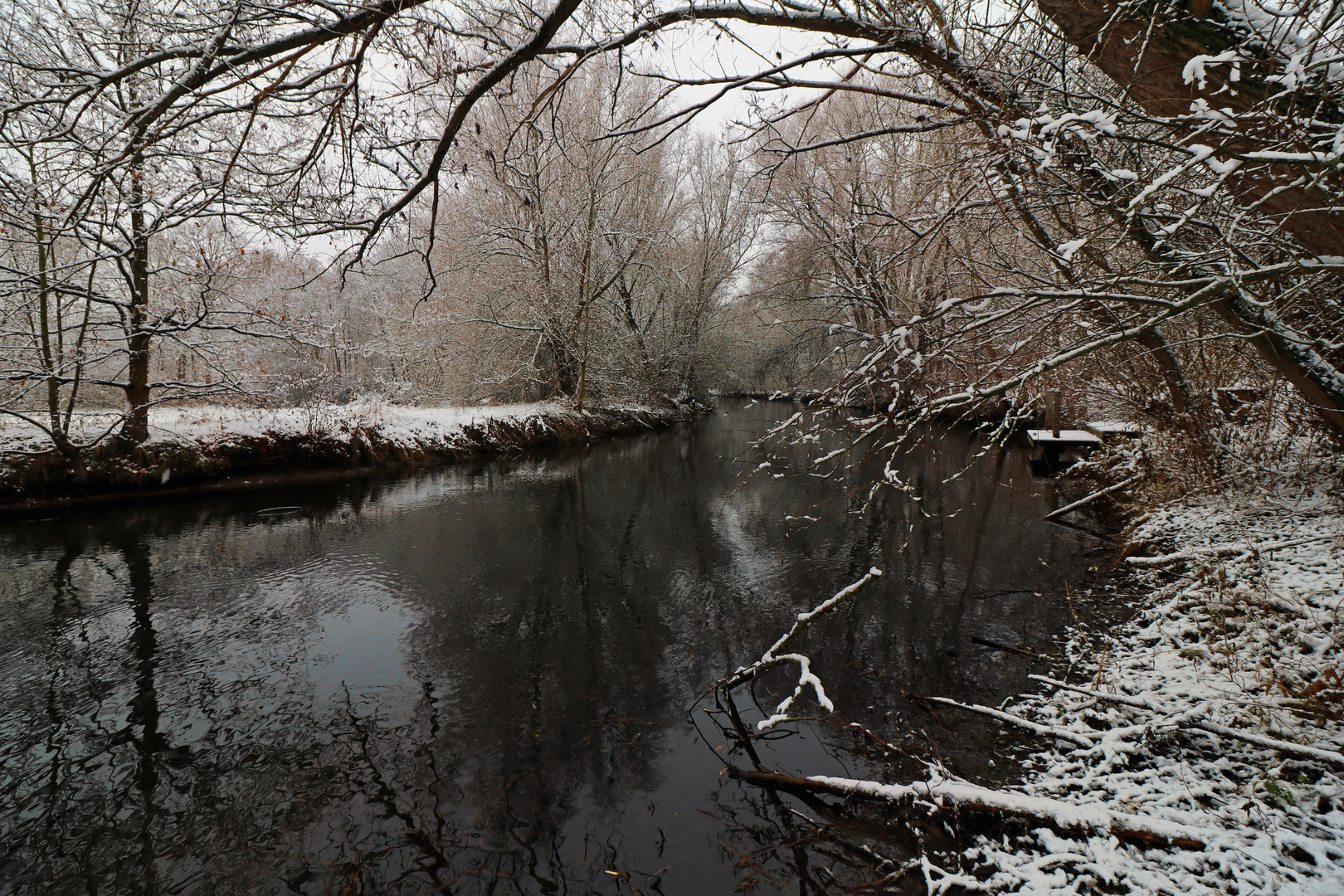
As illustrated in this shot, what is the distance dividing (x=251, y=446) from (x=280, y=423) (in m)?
0.68

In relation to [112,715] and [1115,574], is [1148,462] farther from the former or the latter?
[112,715]

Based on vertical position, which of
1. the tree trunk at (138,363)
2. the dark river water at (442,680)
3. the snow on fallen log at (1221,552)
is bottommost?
the dark river water at (442,680)

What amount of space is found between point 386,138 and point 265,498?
8.06 m

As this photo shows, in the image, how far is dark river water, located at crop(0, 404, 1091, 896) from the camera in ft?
8.50

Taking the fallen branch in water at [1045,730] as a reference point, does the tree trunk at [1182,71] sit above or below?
above

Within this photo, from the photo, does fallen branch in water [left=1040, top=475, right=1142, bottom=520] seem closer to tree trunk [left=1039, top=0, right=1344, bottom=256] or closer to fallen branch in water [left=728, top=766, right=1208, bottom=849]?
tree trunk [left=1039, top=0, right=1344, bottom=256]

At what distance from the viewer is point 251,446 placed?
10.7 m

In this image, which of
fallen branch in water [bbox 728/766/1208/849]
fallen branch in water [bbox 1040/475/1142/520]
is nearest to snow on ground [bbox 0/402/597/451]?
fallen branch in water [bbox 728/766/1208/849]

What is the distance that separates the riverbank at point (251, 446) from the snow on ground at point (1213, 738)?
453 inches

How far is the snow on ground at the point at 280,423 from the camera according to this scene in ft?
28.7

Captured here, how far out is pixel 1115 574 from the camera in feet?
18.4

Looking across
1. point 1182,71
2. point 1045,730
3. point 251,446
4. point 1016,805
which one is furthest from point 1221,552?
point 251,446

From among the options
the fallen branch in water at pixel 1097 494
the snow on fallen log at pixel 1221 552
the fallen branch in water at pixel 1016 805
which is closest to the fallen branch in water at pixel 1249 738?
the fallen branch in water at pixel 1016 805

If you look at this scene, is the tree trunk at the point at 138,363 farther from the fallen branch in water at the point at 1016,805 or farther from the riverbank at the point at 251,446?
the fallen branch in water at the point at 1016,805
